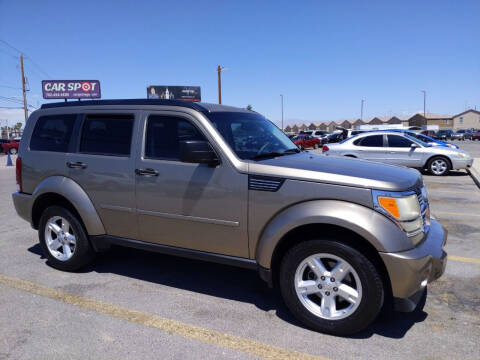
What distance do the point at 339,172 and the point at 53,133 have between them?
11.2 ft

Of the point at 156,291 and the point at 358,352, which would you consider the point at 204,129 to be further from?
the point at 358,352

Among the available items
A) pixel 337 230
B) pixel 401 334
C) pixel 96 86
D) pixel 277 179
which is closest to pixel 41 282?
pixel 277 179

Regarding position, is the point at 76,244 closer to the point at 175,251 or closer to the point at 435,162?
the point at 175,251

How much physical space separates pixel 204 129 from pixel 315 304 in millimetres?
1833

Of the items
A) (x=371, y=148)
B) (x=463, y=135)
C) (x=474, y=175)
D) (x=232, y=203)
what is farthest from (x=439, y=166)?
(x=463, y=135)

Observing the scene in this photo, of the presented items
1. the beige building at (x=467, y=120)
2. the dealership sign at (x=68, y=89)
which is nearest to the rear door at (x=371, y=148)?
the dealership sign at (x=68, y=89)

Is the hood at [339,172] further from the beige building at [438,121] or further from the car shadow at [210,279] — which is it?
the beige building at [438,121]

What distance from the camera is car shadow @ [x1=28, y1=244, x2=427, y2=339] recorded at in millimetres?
3258

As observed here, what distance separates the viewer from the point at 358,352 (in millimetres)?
2807

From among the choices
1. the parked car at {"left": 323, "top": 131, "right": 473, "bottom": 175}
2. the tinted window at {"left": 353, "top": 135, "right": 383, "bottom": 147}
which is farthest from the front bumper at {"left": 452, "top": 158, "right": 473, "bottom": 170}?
the tinted window at {"left": 353, "top": 135, "right": 383, "bottom": 147}

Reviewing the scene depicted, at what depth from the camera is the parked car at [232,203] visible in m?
2.87

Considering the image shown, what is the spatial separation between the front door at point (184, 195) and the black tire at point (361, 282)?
463 millimetres

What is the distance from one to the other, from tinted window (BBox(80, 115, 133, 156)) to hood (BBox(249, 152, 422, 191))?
4.95 feet

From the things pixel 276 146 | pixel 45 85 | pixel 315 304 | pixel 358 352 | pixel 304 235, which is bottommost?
pixel 358 352
